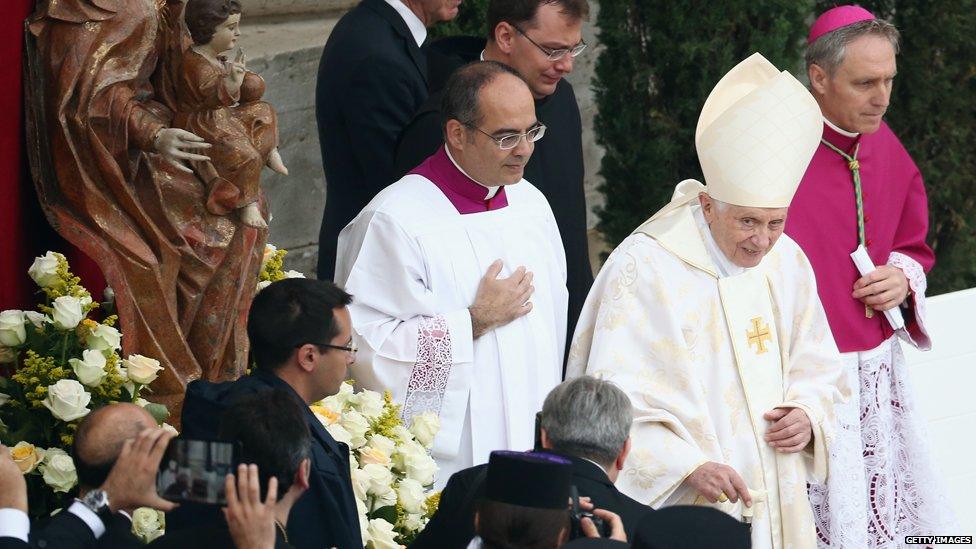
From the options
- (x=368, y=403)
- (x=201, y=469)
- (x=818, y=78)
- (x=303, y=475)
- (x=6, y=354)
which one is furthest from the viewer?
(x=818, y=78)

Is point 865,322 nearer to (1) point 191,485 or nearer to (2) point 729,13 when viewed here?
(2) point 729,13

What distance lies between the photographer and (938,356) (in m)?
6.77

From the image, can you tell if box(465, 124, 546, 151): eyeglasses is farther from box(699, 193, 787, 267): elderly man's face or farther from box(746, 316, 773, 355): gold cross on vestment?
box(746, 316, 773, 355): gold cross on vestment

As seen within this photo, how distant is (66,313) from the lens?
4.09m

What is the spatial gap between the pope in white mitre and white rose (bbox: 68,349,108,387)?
1.51m

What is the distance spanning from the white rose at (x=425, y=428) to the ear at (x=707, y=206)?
3.66 feet

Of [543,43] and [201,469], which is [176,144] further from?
[543,43]

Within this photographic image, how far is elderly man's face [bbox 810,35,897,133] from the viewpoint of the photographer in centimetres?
565

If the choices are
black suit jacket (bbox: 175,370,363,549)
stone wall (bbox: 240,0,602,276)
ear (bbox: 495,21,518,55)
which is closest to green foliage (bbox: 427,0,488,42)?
stone wall (bbox: 240,0,602,276)

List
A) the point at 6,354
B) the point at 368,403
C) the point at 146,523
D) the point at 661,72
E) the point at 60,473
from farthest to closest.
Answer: the point at 661,72 → the point at 368,403 → the point at 6,354 → the point at 60,473 → the point at 146,523

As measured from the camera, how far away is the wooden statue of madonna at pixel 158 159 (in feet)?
13.6

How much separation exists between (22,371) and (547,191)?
2.34m

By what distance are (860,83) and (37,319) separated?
3030 mm

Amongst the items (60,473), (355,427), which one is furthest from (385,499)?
(60,473)
